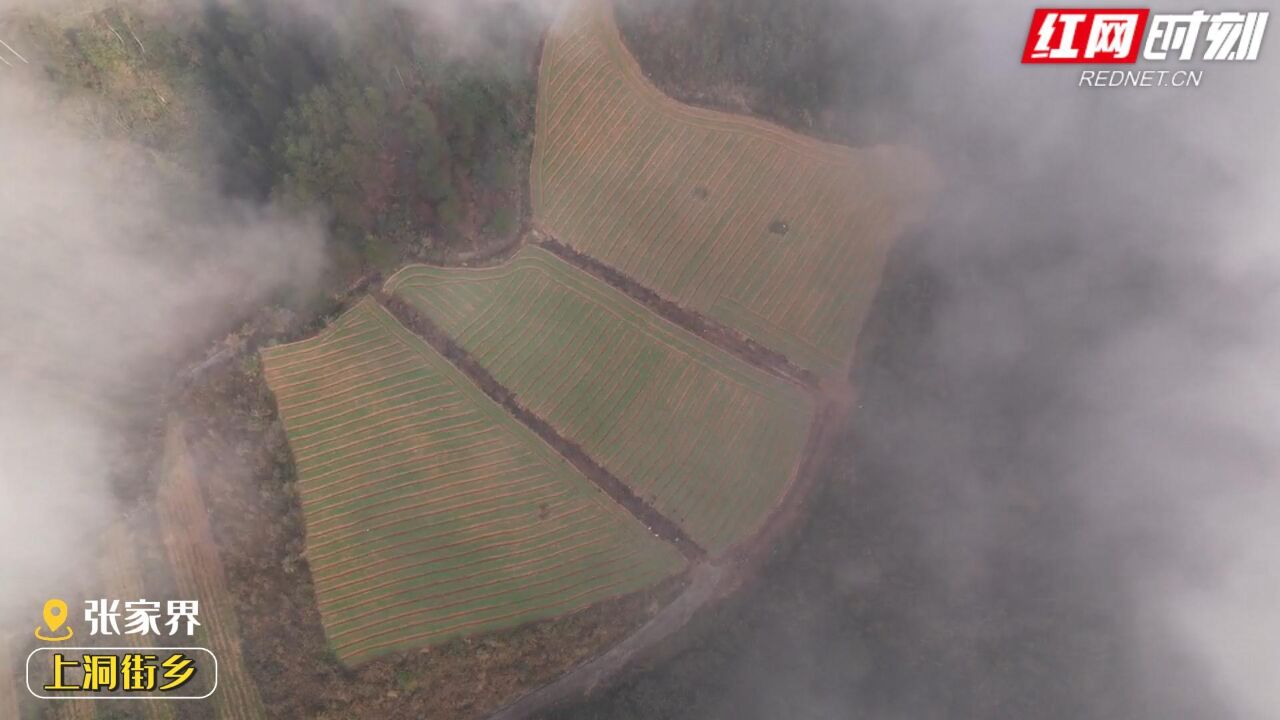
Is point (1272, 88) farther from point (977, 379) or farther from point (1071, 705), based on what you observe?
point (1071, 705)

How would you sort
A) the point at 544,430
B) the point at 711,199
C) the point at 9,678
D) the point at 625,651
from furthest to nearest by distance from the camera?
1. the point at 711,199
2. the point at 544,430
3. the point at 625,651
4. the point at 9,678

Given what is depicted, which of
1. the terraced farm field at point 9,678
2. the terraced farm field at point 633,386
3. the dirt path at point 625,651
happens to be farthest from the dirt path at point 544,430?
the terraced farm field at point 9,678

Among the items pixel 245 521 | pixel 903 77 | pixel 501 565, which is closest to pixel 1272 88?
pixel 903 77

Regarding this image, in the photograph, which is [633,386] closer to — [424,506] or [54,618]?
[424,506]

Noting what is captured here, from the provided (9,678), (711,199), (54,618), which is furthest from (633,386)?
(9,678)

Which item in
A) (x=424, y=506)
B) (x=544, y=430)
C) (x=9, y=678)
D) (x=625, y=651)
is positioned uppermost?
(x=544, y=430)

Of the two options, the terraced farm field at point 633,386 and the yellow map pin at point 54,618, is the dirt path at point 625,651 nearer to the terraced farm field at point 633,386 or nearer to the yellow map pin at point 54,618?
the terraced farm field at point 633,386
